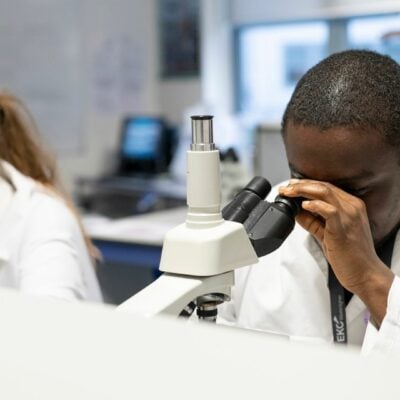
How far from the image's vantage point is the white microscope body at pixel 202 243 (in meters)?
0.61

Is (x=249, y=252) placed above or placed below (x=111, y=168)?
above

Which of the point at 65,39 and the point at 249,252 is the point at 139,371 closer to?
the point at 249,252

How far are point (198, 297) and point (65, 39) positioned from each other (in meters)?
3.80

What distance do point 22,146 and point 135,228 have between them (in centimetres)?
113

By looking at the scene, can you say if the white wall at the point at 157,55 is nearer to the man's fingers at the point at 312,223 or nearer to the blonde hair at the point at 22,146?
the blonde hair at the point at 22,146

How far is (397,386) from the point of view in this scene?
286 mm

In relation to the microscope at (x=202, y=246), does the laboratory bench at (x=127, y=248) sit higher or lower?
lower

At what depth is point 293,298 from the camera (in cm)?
117

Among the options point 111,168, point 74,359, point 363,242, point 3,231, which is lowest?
point 111,168

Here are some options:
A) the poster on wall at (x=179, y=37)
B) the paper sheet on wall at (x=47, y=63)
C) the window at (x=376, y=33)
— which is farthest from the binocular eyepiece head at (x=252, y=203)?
the poster on wall at (x=179, y=37)

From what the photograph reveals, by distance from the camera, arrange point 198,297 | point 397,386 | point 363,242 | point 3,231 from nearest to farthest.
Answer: point 397,386 → point 198,297 → point 363,242 → point 3,231

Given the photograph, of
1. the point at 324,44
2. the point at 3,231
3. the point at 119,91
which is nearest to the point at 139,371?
the point at 3,231

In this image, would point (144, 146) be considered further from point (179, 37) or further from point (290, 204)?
point (290, 204)

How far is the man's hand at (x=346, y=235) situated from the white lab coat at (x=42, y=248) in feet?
2.04
